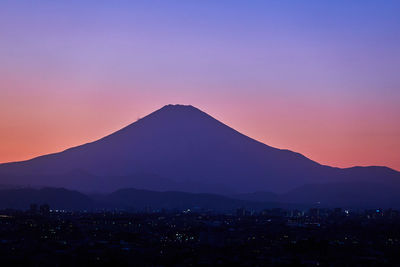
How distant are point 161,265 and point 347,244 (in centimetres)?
4502

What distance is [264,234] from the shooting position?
490 ft

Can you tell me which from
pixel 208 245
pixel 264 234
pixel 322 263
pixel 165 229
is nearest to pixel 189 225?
pixel 165 229

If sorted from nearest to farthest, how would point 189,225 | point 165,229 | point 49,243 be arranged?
point 49,243, point 165,229, point 189,225

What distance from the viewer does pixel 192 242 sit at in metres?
131

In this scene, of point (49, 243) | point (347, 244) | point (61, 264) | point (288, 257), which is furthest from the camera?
point (347, 244)

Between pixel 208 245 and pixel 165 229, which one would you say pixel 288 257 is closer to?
pixel 208 245

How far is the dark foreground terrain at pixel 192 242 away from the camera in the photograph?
337ft

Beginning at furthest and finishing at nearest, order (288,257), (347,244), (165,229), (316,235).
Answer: (165,229)
(316,235)
(347,244)
(288,257)

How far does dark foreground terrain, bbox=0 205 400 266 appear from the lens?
102750 millimetres

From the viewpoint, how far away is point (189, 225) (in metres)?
172

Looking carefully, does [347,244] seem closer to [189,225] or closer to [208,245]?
[208,245]

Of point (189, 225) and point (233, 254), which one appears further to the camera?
point (189, 225)

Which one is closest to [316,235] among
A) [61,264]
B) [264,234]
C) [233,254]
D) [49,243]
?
[264,234]

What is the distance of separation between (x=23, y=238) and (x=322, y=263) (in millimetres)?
54346
